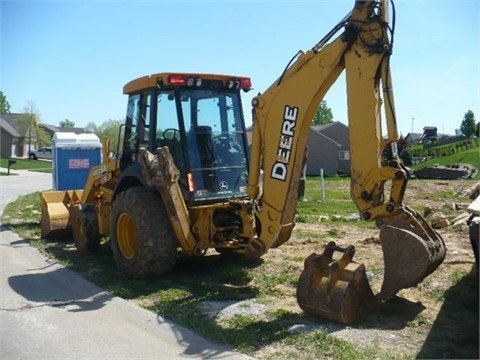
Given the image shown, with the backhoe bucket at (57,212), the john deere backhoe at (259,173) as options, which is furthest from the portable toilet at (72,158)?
the john deere backhoe at (259,173)

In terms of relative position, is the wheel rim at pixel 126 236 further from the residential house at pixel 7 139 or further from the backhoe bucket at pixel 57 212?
the residential house at pixel 7 139

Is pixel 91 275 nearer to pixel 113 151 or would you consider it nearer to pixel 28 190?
pixel 113 151

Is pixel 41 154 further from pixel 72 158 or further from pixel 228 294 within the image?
pixel 228 294

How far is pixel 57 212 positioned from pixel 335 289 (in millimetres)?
7204

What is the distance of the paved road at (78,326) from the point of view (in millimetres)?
5020

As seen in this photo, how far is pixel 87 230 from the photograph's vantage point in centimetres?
933

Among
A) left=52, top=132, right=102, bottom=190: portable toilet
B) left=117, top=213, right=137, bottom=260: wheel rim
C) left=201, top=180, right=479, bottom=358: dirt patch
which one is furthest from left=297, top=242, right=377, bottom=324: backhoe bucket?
left=52, top=132, right=102, bottom=190: portable toilet

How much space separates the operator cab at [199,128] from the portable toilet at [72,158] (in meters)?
7.07

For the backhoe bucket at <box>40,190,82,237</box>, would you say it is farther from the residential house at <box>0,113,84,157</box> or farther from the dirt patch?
the residential house at <box>0,113,84,157</box>

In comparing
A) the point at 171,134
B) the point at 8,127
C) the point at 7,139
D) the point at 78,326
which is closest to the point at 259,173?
the point at 171,134

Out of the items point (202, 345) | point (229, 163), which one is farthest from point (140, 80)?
point (202, 345)

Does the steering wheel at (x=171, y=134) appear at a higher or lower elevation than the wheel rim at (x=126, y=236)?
higher

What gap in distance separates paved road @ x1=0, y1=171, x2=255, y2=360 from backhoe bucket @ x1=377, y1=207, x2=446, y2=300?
5.86ft

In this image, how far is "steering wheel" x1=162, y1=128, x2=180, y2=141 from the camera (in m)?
7.57
